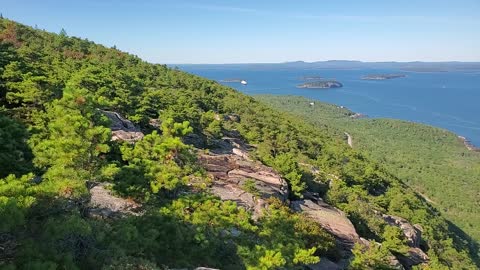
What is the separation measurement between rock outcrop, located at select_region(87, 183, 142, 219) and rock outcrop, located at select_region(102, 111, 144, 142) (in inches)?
340

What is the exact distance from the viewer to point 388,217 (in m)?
41.5

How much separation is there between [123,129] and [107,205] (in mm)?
14177

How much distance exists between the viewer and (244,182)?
96.3ft

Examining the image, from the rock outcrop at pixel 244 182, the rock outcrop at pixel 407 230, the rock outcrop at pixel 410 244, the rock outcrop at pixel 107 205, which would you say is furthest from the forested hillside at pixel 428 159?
the rock outcrop at pixel 107 205

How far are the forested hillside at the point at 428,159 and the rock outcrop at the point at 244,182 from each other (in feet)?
219

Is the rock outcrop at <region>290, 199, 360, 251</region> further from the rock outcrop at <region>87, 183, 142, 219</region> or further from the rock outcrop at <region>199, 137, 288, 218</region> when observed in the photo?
the rock outcrop at <region>87, 183, 142, 219</region>

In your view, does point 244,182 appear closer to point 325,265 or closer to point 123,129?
point 325,265

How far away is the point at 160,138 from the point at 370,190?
41.6 meters

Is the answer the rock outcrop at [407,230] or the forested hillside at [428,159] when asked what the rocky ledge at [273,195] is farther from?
the forested hillside at [428,159]

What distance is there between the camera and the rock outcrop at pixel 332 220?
2859 cm

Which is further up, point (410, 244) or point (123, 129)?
point (123, 129)

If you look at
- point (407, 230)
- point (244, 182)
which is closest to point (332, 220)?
point (244, 182)

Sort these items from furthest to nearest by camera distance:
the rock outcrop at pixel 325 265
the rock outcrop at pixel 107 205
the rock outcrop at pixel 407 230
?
the rock outcrop at pixel 407 230
the rock outcrop at pixel 325 265
the rock outcrop at pixel 107 205

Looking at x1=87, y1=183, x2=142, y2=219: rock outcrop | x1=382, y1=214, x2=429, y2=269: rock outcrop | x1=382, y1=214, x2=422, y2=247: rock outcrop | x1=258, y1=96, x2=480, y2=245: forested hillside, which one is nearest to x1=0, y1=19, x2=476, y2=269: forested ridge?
x1=87, y1=183, x2=142, y2=219: rock outcrop
